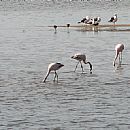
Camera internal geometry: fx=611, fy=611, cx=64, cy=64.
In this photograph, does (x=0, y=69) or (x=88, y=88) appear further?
(x=0, y=69)

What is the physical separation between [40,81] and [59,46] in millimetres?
11629

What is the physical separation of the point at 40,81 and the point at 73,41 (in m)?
14.6

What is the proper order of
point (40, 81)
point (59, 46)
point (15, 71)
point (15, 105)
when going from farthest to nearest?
1. point (59, 46)
2. point (15, 71)
3. point (40, 81)
4. point (15, 105)

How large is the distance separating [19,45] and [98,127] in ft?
63.1

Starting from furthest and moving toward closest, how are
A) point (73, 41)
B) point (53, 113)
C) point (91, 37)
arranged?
point (91, 37) < point (73, 41) < point (53, 113)

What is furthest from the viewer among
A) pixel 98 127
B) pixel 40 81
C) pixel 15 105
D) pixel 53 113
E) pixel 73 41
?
pixel 73 41

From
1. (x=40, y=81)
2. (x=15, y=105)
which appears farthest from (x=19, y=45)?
(x=15, y=105)

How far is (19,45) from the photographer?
32.9 meters

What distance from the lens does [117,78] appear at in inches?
834

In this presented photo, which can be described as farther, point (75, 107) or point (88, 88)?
point (88, 88)

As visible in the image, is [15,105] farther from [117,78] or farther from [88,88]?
[117,78]

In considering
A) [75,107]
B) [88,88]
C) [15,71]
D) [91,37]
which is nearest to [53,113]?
[75,107]

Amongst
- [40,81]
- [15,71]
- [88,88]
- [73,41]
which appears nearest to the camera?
[88,88]

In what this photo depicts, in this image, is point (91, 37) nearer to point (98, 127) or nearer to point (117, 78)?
point (117, 78)
